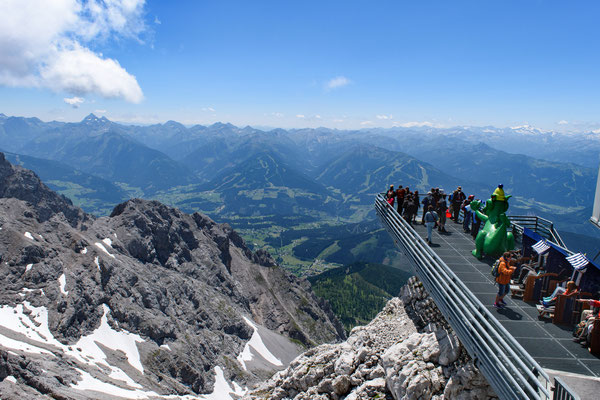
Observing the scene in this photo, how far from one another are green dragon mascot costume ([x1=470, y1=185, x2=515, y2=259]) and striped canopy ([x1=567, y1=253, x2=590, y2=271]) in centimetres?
550

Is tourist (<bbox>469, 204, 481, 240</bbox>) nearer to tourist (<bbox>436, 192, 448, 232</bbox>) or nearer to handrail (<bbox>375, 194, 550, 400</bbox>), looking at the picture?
tourist (<bbox>436, 192, 448, 232</bbox>)

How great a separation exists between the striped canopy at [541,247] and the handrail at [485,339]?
15.8 ft

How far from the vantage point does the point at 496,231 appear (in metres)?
20.3

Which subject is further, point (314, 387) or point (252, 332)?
point (252, 332)

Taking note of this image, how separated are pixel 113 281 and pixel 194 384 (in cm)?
2711

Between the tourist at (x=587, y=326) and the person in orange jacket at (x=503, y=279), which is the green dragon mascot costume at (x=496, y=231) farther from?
the tourist at (x=587, y=326)

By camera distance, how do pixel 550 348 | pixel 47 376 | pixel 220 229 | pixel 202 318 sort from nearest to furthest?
pixel 550 348, pixel 47 376, pixel 202 318, pixel 220 229

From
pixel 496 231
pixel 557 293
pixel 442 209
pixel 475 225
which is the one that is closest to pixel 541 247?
pixel 557 293

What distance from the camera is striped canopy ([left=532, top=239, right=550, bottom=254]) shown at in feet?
54.2

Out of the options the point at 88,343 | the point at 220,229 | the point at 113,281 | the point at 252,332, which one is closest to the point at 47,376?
the point at 88,343

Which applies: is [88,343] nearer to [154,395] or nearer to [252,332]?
[154,395]

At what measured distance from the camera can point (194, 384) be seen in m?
68.4

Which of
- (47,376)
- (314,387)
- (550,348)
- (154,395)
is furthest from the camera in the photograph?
(154,395)

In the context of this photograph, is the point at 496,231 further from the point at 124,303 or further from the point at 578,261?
the point at 124,303
